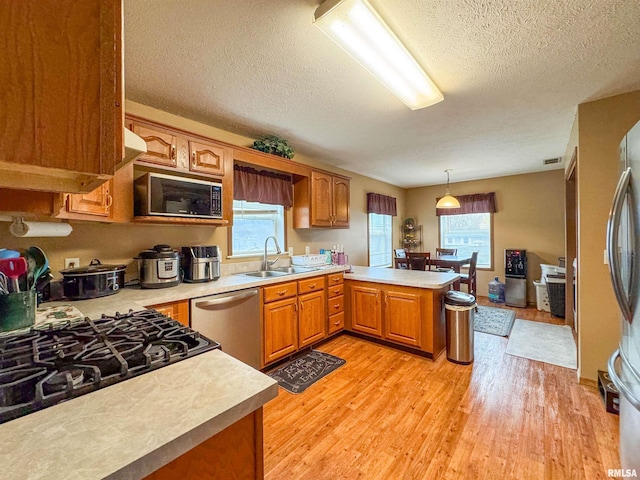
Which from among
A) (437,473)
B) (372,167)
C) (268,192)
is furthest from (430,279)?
(372,167)

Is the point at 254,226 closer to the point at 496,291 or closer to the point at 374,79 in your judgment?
the point at 374,79

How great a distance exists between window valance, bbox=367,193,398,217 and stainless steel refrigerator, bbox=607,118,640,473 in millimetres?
3734

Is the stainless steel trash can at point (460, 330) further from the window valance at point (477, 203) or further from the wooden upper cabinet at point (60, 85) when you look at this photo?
the window valance at point (477, 203)

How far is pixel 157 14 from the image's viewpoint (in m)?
1.41

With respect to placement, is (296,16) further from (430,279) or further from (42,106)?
(430,279)

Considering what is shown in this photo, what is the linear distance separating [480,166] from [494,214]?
1.30 meters

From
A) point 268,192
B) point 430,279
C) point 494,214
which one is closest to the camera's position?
point 430,279

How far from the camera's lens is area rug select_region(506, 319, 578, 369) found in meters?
2.75

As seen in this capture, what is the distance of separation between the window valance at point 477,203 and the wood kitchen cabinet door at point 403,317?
11.6 feet

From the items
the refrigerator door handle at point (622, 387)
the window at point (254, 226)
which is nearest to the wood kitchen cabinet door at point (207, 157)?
the window at point (254, 226)

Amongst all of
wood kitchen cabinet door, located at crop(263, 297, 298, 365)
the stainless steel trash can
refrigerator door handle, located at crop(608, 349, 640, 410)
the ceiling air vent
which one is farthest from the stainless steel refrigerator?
the ceiling air vent

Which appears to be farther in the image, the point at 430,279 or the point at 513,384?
the point at 430,279

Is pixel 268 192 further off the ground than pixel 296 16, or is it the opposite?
pixel 296 16

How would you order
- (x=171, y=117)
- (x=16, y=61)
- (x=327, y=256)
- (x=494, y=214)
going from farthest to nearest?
(x=494, y=214) < (x=327, y=256) < (x=171, y=117) < (x=16, y=61)
